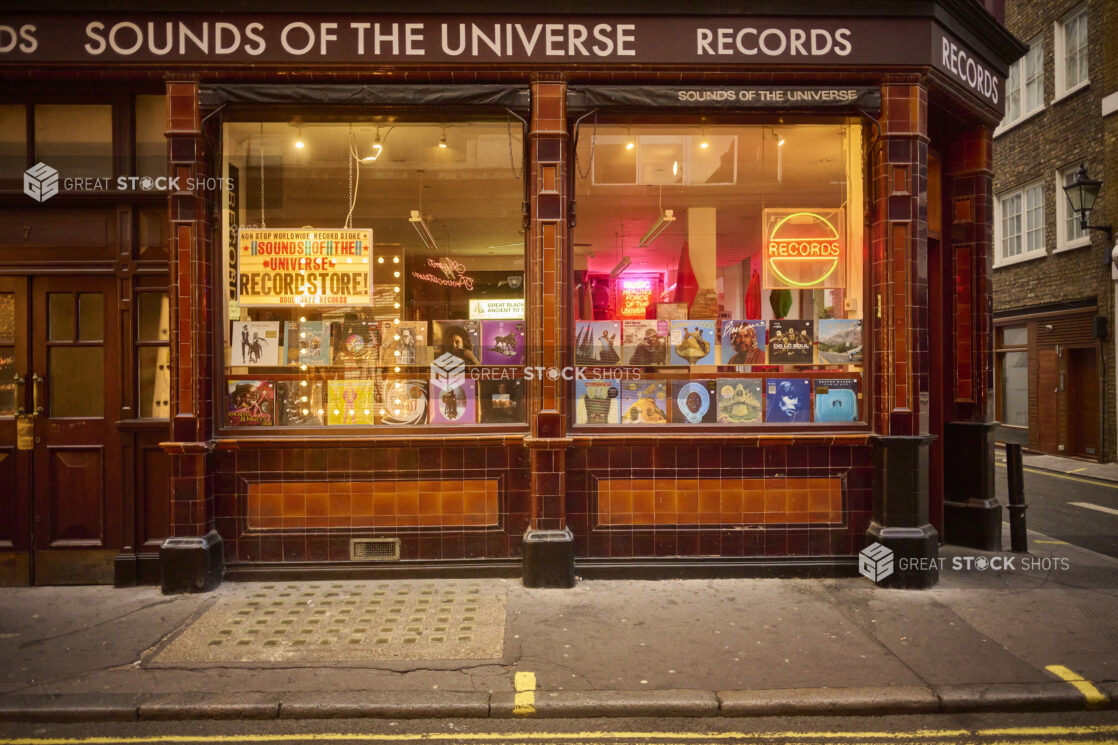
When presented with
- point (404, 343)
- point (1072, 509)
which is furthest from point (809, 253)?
point (1072, 509)

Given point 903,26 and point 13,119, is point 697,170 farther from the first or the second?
point 13,119

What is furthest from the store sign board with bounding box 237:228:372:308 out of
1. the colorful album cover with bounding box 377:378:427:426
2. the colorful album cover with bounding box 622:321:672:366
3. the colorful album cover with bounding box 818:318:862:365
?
the colorful album cover with bounding box 818:318:862:365

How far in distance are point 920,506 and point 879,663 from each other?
2.24 meters

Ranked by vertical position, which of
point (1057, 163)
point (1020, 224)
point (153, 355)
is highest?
point (1057, 163)

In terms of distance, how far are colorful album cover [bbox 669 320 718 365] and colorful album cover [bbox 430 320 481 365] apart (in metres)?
1.95

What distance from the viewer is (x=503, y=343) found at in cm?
682

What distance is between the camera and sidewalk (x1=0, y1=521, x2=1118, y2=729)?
167 inches

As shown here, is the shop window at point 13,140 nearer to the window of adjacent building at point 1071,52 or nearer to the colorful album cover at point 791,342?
the colorful album cover at point 791,342

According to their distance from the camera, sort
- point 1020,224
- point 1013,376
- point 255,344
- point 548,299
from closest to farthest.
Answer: point 548,299
point 255,344
point 1020,224
point 1013,376

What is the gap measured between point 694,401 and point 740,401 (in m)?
0.45

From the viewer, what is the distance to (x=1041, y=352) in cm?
1770

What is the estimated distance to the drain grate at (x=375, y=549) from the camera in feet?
21.6

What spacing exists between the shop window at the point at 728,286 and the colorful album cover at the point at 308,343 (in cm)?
245

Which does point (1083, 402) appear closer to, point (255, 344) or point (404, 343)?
point (404, 343)
